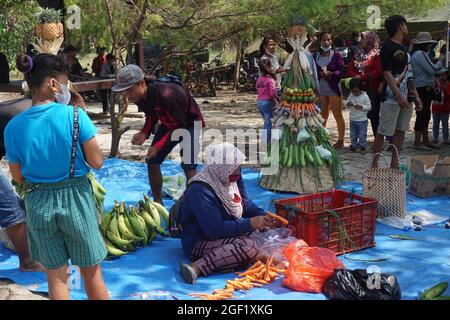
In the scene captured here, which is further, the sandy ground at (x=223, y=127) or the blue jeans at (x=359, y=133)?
the blue jeans at (x=359, y=133)

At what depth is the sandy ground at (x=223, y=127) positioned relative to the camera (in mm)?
7062

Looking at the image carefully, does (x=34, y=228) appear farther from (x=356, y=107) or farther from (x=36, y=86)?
(x=356, y=107)

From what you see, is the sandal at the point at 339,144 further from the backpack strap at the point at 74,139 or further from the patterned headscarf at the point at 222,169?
the backpack strap at the point at 74,139

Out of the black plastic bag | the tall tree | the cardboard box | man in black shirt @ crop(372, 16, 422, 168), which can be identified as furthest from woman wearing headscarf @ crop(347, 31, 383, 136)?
the black plastic bag

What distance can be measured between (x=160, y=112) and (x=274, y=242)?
5.39ft

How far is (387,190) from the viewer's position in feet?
16.9

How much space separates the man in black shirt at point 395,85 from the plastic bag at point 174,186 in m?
2.12

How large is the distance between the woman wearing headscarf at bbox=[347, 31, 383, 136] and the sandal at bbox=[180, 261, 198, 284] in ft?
11.8

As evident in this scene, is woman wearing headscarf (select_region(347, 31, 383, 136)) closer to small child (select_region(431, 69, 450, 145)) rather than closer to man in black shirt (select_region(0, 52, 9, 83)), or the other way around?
small child (select_region(431, 69, 450, 145))

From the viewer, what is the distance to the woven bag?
5.11m

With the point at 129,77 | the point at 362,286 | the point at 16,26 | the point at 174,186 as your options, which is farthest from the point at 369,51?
the point at 16,26

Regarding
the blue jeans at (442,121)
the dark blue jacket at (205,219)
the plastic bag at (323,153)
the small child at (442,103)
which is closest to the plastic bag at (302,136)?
the plastic bag at (323,153)
